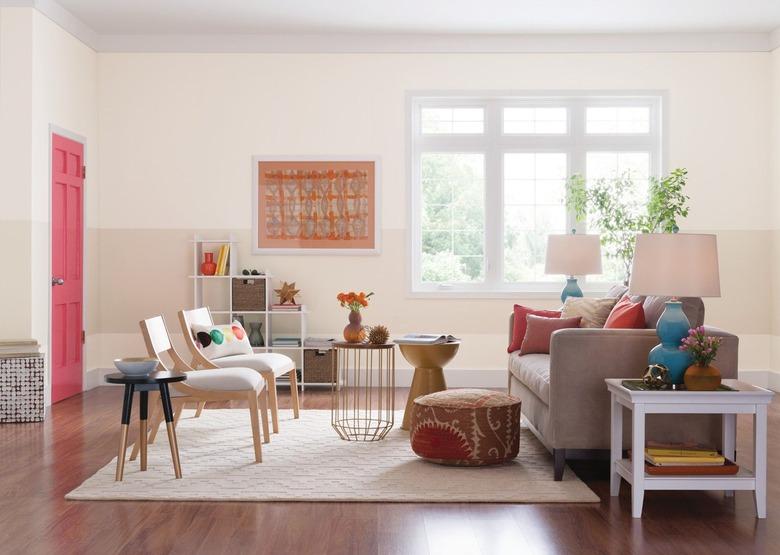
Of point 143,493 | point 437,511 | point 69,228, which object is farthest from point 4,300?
point 437,511

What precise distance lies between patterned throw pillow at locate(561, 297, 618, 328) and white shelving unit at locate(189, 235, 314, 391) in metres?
2.48

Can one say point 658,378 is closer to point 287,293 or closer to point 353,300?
point 353,300

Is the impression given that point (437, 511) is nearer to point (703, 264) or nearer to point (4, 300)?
point (703, 264)

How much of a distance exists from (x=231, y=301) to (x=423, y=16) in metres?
2.74

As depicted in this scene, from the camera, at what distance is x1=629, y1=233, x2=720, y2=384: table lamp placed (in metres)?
3.83

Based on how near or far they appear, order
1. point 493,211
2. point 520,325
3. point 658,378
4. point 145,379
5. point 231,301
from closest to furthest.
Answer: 1. point 658,378
2. point 145,379
3. point 520,325
4. point 231,301
5. point 493,211

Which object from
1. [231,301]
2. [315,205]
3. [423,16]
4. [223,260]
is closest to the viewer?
[423,16]

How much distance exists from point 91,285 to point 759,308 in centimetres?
560

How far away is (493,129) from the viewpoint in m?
7.87

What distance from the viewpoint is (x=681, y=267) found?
3.85m

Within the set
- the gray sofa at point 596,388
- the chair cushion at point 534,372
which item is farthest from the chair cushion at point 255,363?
the gray sofa at point 596,388

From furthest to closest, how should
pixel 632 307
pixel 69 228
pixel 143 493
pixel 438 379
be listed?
pixel 69 228
pixel 438 379
pixel 632 307
pixel 143 493

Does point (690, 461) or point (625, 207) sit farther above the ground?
point (625, 207)

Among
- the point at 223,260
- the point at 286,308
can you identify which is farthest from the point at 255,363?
the point at 223,260
